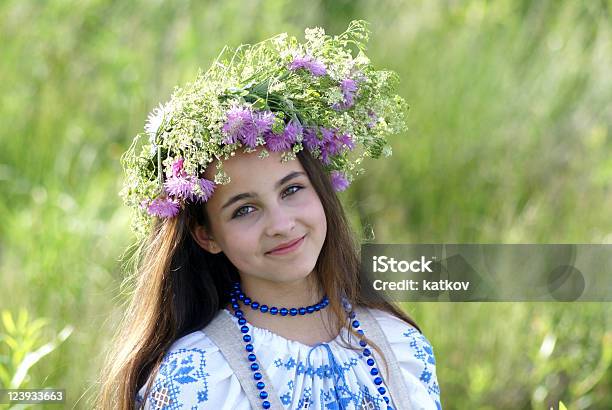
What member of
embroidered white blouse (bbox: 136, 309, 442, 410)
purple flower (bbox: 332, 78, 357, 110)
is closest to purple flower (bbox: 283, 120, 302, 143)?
purple flower (bbox: 332, 78, 357, 110)

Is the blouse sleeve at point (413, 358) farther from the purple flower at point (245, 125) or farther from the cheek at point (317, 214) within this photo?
the purple flower at point (245, 125)

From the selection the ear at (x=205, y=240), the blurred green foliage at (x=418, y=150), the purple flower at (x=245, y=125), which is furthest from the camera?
the blurred green foliage at (x=418, y=150)

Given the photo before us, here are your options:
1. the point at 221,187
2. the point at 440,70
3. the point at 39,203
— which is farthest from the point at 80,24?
the point at 221,187

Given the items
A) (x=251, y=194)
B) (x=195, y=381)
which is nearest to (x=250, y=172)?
(x=251, y=194)

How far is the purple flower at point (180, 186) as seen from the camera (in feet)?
7.56

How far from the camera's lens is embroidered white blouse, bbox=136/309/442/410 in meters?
2.33

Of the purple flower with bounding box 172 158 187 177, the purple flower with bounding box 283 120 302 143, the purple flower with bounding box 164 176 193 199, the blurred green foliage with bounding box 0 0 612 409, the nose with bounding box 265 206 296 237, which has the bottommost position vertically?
the nose with bounding box 265 206 296 237

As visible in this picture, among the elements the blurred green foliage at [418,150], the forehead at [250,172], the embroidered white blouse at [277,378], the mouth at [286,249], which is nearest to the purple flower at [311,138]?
the forehead at [250,172]

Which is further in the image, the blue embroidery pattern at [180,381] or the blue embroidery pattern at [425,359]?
the blue embroidery pattern at [425,359]

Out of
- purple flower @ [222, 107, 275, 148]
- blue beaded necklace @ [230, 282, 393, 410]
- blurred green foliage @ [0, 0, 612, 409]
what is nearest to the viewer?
purple flower @ [222, 107, 275, 148]

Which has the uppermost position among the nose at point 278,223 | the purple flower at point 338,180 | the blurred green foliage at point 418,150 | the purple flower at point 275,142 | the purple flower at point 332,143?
the blurred green foliage at point 418,150

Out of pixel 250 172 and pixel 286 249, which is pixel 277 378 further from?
pixel 250 172

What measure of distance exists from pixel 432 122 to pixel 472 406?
63.7 inches

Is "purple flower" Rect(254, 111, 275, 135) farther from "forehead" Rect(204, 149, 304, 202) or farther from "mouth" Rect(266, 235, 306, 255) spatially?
"mouth" Rect(266, 235, 306, 255)
